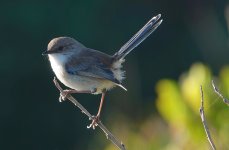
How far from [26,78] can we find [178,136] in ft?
22.4

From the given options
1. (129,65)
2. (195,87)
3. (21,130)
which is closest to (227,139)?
(195,87)

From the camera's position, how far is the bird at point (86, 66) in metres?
6.61

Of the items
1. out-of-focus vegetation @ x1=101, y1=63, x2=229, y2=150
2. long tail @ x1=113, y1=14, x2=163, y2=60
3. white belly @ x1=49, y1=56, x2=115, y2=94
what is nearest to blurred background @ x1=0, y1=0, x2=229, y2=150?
out-of-focus vegetation @ x1=101, y1=63, x2=229, y2=150

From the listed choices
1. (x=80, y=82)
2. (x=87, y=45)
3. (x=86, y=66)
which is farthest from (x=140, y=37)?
(x=87, y=45)

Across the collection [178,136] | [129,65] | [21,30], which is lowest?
[178,136]

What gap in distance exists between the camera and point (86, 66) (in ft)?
22.1

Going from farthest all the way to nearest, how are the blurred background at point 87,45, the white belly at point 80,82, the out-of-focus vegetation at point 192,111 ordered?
the blurred background at point 87,45 < the out-of-focus vegetation at point 192,111 < the white belly at point 80,82

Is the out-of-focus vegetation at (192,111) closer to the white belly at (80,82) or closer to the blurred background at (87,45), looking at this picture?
the white belly at (80,82)

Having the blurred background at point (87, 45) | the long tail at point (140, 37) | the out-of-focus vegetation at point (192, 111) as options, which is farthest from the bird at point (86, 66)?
the blurred background at point (87, 45)

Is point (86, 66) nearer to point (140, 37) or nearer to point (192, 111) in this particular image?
point (140, 37)

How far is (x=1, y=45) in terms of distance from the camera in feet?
45.5

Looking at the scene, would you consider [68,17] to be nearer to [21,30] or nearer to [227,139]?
[21,30]

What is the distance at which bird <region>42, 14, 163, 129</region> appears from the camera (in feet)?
21.7

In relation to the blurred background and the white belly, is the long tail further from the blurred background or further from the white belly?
the blurred background
